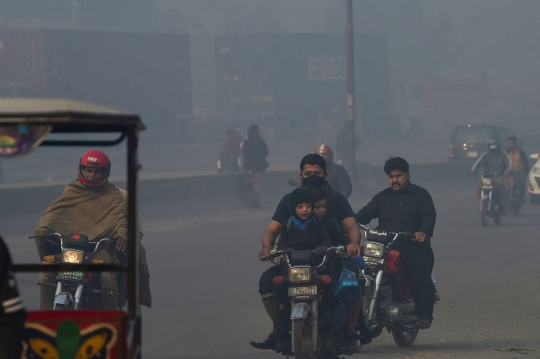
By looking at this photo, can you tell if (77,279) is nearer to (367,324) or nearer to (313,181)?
(313,181)

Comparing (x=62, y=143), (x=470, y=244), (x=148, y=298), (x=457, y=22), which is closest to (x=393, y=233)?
(x=148, y=298)

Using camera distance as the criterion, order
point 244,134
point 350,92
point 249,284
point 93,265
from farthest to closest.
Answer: point 244,134, point 350,92, point 249,284, point 93,265

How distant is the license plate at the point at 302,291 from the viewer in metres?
6.43

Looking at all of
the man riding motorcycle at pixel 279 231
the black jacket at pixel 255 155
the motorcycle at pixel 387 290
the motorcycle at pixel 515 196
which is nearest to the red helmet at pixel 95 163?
the man riding motorcycle at pixel 279 231

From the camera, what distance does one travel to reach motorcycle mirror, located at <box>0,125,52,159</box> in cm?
360

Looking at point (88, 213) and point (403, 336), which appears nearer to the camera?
point (88, 213)

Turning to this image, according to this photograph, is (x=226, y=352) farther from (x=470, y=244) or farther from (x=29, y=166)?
(x=29, y=166)

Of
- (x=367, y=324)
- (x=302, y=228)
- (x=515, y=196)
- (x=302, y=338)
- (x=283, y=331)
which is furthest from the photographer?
(x=515, y=196)

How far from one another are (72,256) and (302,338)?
5.73ft

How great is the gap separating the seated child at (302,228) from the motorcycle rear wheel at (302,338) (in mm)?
570

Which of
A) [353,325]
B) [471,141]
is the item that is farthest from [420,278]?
[471,141]

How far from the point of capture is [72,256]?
661 cm

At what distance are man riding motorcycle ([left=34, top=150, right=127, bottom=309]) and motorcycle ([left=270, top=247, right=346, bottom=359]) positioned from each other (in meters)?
1.27

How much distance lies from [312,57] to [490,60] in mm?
40506
